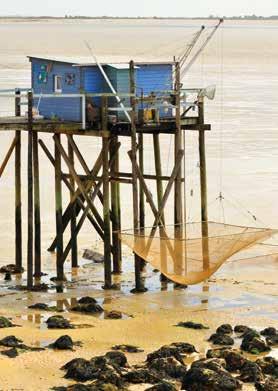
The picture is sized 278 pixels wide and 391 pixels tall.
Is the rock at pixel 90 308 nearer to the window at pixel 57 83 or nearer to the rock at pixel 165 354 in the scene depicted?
the rock at pixel 165 354

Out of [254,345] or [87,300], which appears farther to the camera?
[87,300]

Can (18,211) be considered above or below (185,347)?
above

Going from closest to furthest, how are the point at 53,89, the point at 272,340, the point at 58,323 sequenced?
1. the point at 272,340
2. the point at 58,323
3. the point at 53,89

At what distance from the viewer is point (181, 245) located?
93.6 ft

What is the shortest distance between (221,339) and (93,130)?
21.2 ft

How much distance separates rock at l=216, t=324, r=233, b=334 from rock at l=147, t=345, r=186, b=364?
205 centimetres

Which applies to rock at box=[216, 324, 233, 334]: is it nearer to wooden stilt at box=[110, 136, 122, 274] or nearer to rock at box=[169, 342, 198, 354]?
rock at box=[169, 342, 198, 354]

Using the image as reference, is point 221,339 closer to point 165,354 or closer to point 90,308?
point 165,354

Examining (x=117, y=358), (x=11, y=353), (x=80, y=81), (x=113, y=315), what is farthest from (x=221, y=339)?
(x=80, y=81)

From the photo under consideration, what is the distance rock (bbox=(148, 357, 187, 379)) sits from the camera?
2281cm

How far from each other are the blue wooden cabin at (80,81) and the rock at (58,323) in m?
5.46

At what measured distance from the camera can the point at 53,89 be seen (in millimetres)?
31656

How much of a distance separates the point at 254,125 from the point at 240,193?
1551 cm

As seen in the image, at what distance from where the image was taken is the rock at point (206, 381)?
21.9 metres
